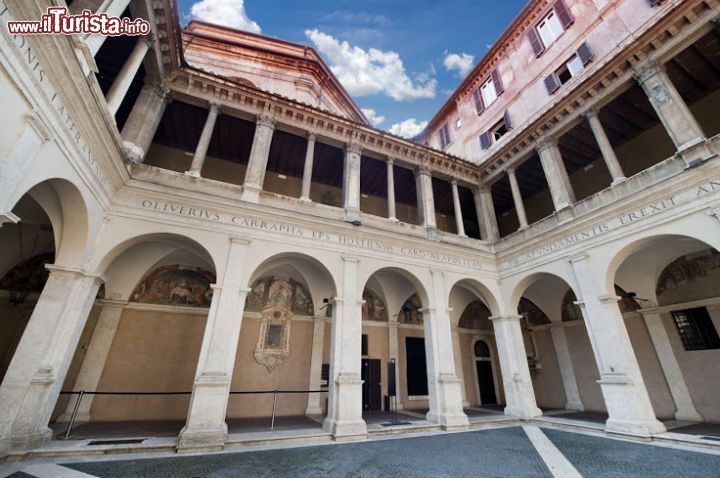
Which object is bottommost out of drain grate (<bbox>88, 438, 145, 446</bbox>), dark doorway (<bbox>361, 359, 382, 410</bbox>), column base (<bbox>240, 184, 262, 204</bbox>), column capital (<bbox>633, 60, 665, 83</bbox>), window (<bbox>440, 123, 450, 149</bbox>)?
drain grate (<bbox>88, 438, 145, 446</bbox>)

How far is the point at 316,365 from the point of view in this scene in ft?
33.2

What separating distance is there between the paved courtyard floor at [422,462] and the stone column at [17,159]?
363 cm

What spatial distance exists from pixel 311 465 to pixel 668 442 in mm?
7252

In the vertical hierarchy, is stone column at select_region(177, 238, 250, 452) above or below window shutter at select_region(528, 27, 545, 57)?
below

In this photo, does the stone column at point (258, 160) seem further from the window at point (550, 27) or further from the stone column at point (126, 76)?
the window at point (550, 27)

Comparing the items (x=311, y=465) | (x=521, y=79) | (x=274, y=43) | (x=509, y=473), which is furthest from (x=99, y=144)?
(x=521, y=79)

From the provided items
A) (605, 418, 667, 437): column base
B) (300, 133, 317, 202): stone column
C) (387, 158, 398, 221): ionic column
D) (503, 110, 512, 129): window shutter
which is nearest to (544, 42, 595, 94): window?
(503, 110, 512, 129): window shutter

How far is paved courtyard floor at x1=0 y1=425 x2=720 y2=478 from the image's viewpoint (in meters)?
4.52

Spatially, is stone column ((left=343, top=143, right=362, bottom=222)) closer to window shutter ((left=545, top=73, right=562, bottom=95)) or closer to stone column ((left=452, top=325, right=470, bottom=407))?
stone column ((left=452, top=325, right=470, bottom=407))

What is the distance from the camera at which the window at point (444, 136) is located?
17.5 m

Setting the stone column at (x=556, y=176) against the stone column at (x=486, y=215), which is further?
the stone column at (x=486, y=215)

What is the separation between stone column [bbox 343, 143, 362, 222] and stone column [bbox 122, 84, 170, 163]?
214 inches

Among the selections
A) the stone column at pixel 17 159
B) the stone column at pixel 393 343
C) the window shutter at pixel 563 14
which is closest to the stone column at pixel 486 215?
the stone column at pixel 393 343

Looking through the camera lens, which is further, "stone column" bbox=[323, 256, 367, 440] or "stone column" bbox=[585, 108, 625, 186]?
"stone column" bbox=[585, 108, 625, 186]
